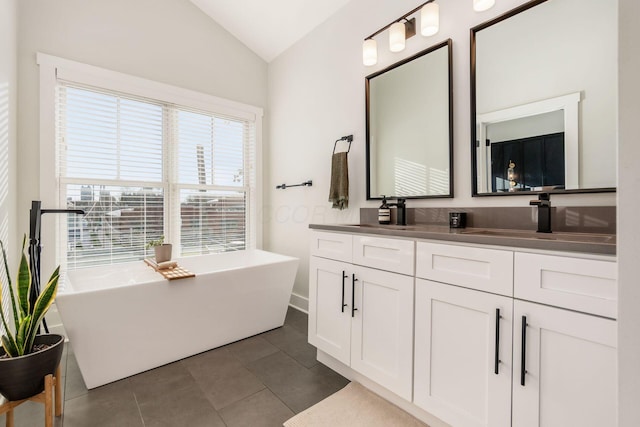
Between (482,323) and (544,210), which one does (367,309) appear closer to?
(482,323)

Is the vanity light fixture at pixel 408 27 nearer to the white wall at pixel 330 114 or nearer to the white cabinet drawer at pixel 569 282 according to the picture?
the white wall at pixel 330 114

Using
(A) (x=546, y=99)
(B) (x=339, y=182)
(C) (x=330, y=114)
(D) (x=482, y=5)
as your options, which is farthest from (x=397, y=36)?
(B) (x=339, y=182)

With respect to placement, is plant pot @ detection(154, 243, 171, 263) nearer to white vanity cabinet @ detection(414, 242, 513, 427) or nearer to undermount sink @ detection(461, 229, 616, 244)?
white vanity cabinet @ detection(414, 242, 513, 427)

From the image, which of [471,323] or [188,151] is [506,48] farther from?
[188,151]

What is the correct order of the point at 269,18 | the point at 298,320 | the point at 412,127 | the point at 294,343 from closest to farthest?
the point at 412,127
the point at 294,343
the point at 298,320
the point at 269,18

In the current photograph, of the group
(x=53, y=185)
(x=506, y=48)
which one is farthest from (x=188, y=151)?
(x=506, y=48)

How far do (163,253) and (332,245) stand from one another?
1.64 metres

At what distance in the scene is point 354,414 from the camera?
1.57 m

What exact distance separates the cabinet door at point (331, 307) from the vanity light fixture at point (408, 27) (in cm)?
155

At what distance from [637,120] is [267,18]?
10.6 feet

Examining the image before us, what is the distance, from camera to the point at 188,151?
3.15m

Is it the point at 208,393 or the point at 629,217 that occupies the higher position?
the point at 629,217

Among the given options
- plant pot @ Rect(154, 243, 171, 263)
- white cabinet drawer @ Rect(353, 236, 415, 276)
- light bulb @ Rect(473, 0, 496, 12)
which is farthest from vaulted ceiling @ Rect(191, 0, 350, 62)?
plant pot @ Rect(154, 243, 171, 263)

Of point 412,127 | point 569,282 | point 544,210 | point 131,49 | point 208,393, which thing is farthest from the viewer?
point 131,49
